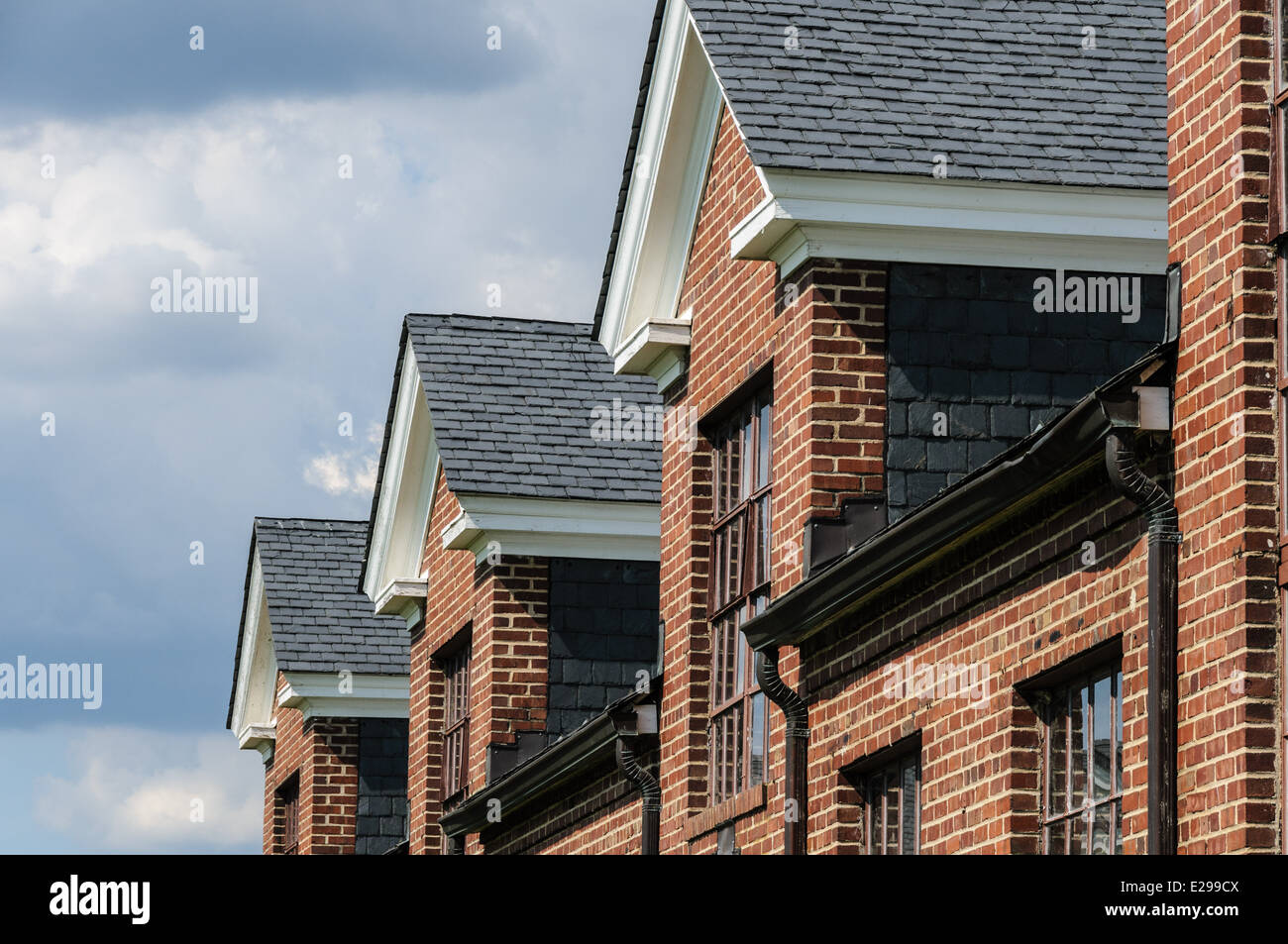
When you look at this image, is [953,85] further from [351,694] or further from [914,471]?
[351,694]

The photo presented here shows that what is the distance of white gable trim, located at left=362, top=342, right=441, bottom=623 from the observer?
84.3ft

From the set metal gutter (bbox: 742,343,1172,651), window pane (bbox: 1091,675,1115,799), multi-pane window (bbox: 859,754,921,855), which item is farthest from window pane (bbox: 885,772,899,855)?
window pane (bbox: 1091,675,1115,799)

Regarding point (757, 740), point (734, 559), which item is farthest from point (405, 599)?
point (757, 740)

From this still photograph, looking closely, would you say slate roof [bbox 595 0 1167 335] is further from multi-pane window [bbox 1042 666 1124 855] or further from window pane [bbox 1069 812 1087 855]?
window pane [bbox 1069 812 1087 855]

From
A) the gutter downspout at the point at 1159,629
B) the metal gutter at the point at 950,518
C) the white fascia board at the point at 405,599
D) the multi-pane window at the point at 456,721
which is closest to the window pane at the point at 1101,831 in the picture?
the gutter downspout at the point at 1159,629

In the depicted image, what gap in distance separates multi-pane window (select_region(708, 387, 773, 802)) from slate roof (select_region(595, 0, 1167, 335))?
6.76 feet

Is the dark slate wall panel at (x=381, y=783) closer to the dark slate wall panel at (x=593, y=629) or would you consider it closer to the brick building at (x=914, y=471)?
the brick building at (x=914, y=471)

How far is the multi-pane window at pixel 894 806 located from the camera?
1354 centimetres

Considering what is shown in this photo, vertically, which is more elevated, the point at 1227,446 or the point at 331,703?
the point at 331,703

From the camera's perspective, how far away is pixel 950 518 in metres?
12.2

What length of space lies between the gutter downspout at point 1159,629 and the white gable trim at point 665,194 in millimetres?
7671

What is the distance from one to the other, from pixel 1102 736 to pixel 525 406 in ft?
44.4
